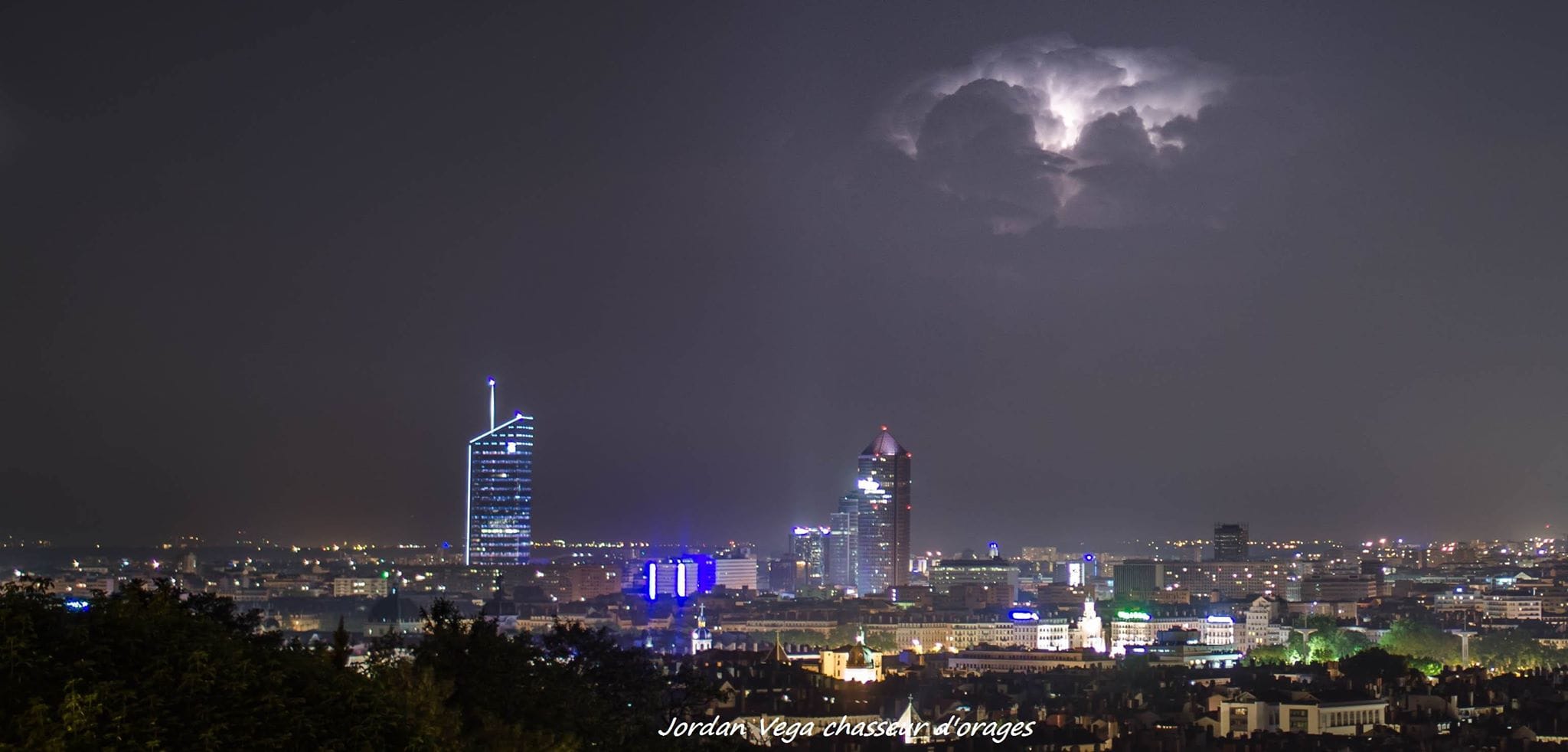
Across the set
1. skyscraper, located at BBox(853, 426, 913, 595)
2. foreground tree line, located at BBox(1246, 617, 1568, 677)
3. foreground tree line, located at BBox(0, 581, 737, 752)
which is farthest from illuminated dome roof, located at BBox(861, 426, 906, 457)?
foreground tree line, located at BBox(0, 581, 737, 752)

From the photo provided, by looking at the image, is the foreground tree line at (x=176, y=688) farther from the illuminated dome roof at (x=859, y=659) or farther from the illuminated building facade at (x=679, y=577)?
the illuminated building facade at (x=679, y=577)

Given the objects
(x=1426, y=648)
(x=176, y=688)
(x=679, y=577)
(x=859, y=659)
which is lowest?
(x=1426, y=648)

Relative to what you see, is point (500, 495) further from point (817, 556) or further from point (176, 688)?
point (176, 688)

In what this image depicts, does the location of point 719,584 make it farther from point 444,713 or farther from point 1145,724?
point 444,713

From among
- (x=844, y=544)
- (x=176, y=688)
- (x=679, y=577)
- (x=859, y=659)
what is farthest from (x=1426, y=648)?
(x=844, y=544)

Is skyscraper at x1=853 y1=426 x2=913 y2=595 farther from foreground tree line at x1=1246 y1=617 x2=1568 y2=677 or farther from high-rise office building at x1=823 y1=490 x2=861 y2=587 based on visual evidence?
foreground tree line at x1=1246 y1=617 x2=1568 y2=677

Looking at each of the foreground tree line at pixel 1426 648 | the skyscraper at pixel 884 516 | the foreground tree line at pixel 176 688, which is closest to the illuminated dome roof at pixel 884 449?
the skyscraper at pixel 884 516
